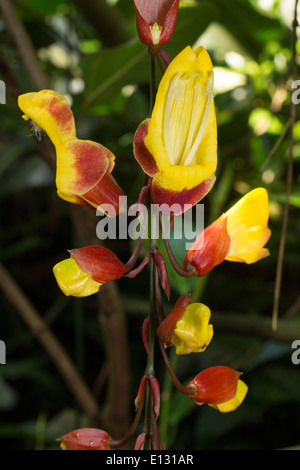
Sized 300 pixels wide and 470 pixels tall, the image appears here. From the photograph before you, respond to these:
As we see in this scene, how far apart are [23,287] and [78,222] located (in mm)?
460

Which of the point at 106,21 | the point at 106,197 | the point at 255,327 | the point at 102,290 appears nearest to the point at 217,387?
the point at 106,197

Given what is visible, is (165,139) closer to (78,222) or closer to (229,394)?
(229,394)

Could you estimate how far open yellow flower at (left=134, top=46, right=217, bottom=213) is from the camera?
0.22m

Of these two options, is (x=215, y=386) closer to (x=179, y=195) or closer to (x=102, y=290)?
(x=179, y=195)

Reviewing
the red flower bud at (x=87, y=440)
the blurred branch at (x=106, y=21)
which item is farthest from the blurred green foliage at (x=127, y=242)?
the red flower bud at (x=87, y=440)

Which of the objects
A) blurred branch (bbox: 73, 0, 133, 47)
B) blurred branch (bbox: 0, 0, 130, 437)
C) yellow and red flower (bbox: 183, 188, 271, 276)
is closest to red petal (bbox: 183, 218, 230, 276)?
yellow and red flower (bbox: 183, 188, 271, 276)

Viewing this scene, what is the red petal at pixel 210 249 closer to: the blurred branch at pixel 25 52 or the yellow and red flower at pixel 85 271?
the yellow and red flower at pixel 85 271

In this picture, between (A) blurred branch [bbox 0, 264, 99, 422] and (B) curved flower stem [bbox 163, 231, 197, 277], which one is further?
(A) blurred branch [bbox 0, 264, 99, 422]

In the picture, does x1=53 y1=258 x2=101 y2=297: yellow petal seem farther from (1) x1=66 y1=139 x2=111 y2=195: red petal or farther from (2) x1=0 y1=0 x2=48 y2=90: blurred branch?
(2) x1=0 y1=0 x2=48 y2=90: blurred branch

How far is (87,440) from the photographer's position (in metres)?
0.26

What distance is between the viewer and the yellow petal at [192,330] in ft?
0.72

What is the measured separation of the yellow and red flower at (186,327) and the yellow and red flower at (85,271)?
0.10 ft

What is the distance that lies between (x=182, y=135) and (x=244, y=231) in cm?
6

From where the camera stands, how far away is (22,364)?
0.74 m
